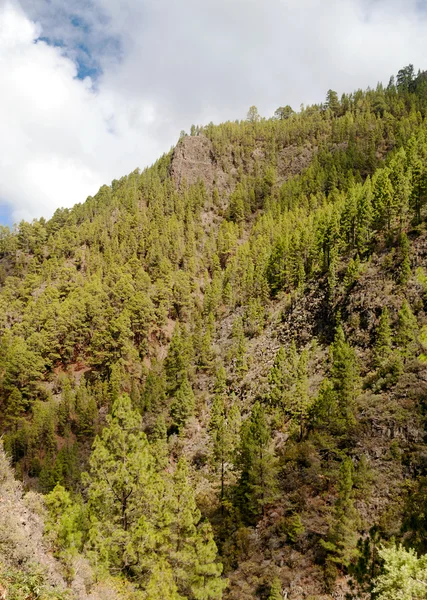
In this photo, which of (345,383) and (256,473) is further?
(345,383)

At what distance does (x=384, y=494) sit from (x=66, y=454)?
46.5 metres

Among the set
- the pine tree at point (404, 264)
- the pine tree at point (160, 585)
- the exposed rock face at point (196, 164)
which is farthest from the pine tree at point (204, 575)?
the exposed rock face at point (196, 164)

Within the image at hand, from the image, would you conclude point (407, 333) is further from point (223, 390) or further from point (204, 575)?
point (204, 575)

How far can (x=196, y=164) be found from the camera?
163875mm

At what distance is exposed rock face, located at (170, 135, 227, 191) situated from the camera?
159250mm

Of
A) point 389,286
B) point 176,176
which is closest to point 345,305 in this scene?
point 389,286

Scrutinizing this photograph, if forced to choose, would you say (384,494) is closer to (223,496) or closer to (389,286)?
(223,496)

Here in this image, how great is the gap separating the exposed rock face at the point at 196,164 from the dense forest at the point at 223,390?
1428cm

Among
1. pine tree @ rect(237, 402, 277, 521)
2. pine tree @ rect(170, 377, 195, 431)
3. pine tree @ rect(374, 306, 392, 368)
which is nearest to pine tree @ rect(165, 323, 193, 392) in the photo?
pine tree @ rect(170, 377, 195, 431)

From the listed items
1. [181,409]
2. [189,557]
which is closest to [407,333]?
[181,409]

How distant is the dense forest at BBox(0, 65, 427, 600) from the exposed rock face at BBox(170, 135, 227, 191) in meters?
14.3

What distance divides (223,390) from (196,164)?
409 feet

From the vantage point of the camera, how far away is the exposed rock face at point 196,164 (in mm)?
159250

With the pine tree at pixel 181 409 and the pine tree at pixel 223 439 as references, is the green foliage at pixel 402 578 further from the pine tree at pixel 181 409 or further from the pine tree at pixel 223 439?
the pine tree at pixel 181 409
